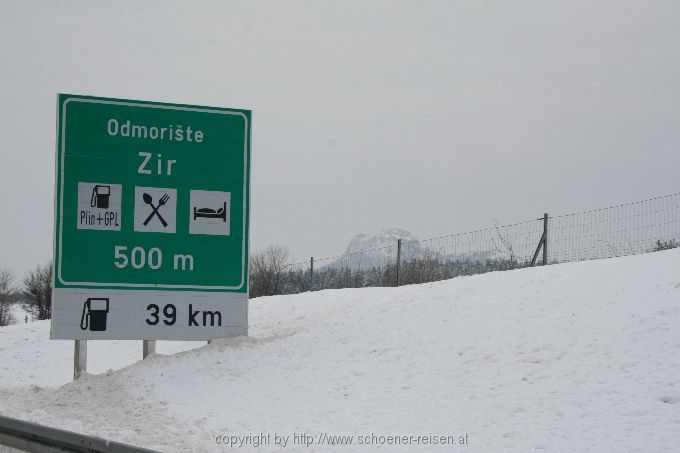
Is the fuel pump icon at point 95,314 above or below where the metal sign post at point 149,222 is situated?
below

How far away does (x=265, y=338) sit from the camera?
668 inches

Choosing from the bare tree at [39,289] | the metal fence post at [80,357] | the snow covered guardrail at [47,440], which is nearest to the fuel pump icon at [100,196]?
the metal fence post at [80,357]

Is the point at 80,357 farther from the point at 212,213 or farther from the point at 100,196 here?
the point at 212,213

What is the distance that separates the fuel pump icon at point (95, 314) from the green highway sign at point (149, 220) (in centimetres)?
2

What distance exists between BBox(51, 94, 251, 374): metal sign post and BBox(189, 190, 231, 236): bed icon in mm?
20

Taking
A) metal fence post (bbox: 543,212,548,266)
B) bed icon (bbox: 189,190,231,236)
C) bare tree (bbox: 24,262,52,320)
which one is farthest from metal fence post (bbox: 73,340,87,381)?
bare tree (bbox: 24,262,52,320)

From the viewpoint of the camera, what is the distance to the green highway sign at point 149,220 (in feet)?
52.5

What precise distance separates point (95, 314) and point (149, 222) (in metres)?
1.98

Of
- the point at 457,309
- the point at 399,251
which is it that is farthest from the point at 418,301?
the point at 399,251

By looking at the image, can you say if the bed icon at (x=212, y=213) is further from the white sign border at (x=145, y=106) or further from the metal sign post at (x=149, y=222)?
the white sign border at (x=145, y=106)

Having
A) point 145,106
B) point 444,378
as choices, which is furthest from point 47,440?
point 145,106

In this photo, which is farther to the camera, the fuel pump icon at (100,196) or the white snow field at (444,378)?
the fuel pump icon at (100,196)

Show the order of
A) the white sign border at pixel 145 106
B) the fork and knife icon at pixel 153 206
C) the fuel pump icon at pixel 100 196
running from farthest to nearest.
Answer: the fork and knife icon at pixel 153 206 → the fuel pump icon at pixel 100 196 → the white sign border at pixel 145 106

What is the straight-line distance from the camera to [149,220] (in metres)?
16.3
